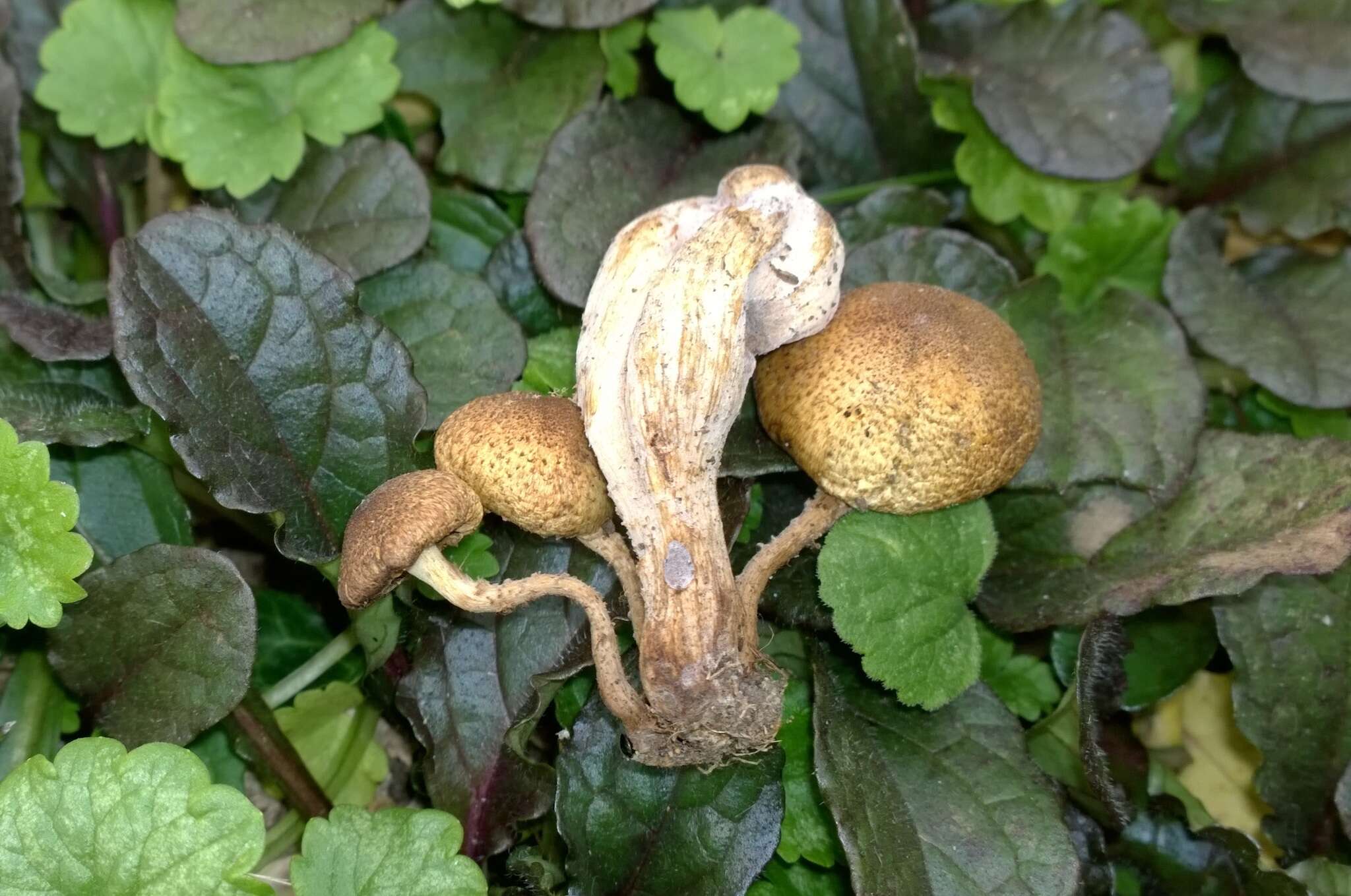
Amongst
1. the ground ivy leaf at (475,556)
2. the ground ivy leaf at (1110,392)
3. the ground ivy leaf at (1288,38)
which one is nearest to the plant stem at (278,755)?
the ground ivy leaf at (475,556)

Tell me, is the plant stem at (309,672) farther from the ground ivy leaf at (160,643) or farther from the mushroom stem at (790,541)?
the mushroom stem at (790,541)

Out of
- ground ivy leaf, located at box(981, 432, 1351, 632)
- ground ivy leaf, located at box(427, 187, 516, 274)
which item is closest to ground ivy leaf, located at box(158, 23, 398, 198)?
ground ivy leaf, located at box(427, 187, 516, 274)

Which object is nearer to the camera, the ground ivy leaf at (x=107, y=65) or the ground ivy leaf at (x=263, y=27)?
the ground ivy leaf at (x=263, y=27)

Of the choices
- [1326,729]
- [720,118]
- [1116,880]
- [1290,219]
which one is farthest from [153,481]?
[1290,219]

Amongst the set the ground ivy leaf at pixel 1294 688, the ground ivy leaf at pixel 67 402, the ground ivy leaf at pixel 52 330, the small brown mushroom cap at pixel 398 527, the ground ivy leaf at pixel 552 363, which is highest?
the ground ivy leaf at pixel 52 330

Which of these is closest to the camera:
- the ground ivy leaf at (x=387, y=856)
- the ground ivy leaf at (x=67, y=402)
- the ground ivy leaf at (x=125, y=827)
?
the ground ivy leaf at (x=125, y=827)

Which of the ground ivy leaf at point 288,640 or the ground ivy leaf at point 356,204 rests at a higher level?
the ground ivy leaf at point 356,204

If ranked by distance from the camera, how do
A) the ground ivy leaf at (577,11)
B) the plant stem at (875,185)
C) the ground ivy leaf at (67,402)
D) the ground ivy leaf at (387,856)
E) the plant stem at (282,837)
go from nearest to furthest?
the ground ivy leaf at (387,856), the ground ivy leaf at (67,402), the plant stem at (282,837), the ground ivy leaf at (577,11), the plant stem at (875,185)
